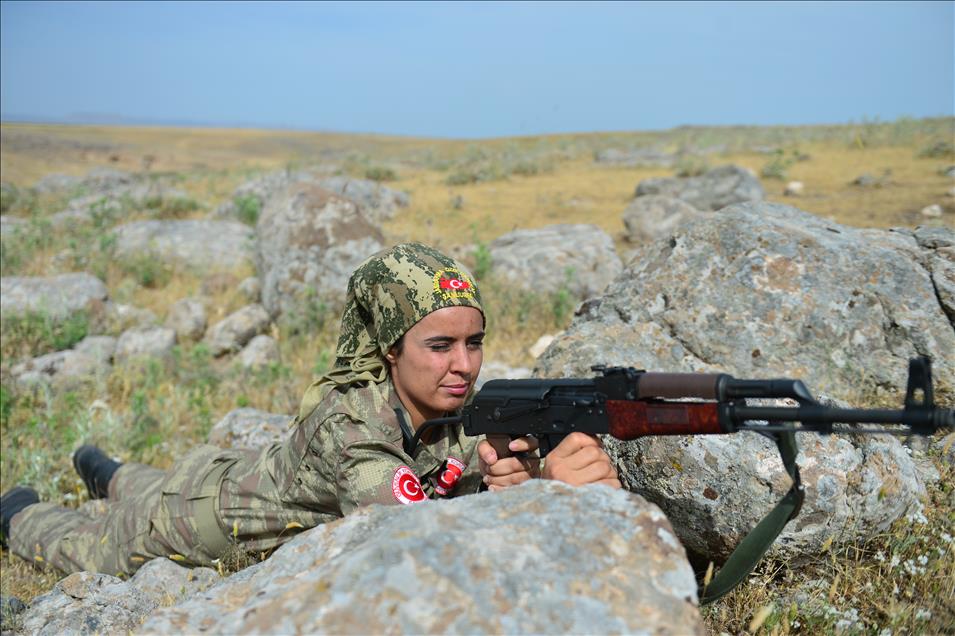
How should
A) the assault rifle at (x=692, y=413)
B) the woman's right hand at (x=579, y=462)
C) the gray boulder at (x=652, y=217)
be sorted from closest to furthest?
the assault rifle at (x=692, y=413) → the woman's right hand at (x=579, y=462) → the gray boulder at (x=652, y=217)

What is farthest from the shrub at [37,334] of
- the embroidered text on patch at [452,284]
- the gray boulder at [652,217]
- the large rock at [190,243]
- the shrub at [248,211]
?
the gray boulder at [652,217]

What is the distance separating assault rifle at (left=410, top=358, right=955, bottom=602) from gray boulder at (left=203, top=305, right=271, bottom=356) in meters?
5.09

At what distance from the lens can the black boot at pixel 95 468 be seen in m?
4.62

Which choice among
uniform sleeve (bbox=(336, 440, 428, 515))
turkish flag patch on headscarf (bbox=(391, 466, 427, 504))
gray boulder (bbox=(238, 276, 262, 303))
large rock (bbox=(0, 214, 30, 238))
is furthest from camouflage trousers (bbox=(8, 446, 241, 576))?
large rock (bbox=(0, 214, 30, 238))

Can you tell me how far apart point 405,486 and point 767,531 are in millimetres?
1225

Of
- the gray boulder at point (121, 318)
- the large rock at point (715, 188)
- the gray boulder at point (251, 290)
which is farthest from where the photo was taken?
→ the large rock at point (715, 188)

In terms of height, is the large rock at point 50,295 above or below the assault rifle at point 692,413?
below

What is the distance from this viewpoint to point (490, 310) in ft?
23.7

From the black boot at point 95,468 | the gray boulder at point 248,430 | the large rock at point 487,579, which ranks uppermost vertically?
the large rock at point 487,579

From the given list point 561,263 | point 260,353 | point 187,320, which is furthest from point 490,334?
point 187,320

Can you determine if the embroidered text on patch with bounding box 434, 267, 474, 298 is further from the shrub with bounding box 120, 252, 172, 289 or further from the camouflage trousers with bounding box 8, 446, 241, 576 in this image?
the shrub with bounding box 120, 252, 172, 289

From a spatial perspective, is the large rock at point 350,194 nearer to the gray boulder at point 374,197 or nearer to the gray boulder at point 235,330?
the gray boulder at point 374,197

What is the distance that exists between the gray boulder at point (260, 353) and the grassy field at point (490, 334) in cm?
11

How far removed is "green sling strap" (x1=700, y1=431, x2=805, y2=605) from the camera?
206 centimetres
